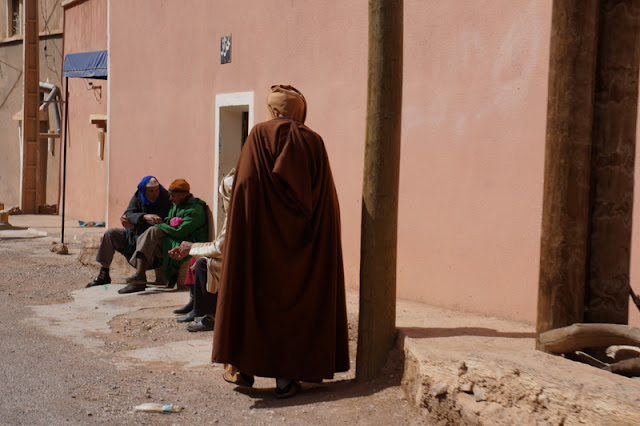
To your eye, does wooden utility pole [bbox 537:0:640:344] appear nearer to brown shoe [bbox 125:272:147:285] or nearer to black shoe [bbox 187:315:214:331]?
black shoe [bbox 187:315:214:331]

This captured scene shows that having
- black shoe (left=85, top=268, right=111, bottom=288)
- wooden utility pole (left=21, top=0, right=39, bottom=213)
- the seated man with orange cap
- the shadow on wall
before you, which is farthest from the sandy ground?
wooden utility pole (left=21, top=0, right=39, bottom=213)

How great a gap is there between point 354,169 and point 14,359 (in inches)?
125

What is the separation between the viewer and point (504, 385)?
3387 mm

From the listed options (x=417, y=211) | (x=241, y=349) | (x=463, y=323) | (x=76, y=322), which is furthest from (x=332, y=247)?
→ (x=76, y=322)

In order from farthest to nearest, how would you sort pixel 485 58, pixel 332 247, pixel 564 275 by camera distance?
pixel 485 58 < pixel 332 247 < pixel 564 275

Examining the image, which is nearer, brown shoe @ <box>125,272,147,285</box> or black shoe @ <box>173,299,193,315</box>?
black shoe @ <box>173,299,193,315</box>

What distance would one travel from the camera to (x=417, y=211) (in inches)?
255

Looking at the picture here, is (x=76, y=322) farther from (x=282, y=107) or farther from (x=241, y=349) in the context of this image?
(x=282, y=107)

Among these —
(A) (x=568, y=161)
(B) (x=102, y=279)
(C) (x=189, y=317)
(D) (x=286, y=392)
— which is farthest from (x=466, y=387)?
(B) (x=102, y=279)

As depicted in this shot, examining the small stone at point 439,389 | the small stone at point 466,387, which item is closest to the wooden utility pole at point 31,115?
the small stone at point 439,389

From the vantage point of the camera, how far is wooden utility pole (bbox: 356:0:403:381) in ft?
14.9

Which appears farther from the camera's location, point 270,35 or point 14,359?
point 270,35

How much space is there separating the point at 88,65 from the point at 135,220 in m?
4.73

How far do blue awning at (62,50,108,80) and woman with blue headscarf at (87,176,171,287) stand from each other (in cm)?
416
